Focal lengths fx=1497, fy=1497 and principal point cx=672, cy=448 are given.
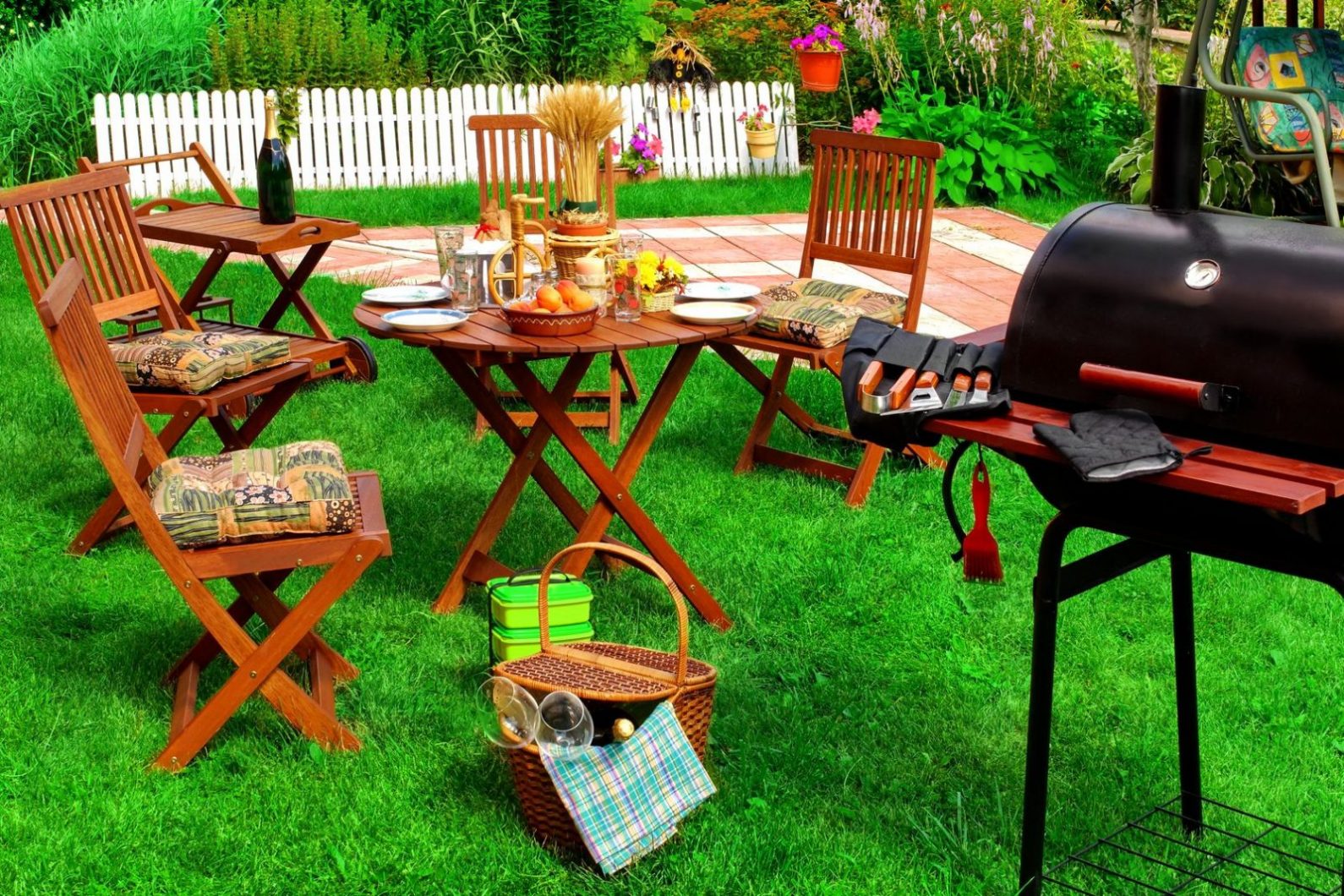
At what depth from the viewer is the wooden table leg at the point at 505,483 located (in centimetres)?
445

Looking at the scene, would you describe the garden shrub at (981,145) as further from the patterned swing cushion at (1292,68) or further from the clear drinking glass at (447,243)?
the clear drinking glass at (447,243)

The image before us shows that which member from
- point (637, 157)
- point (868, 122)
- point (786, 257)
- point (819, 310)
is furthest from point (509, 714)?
point (637, 157)

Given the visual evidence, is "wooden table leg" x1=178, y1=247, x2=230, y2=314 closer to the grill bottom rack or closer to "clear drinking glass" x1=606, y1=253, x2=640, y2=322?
"clear drinking glass" x1=606, y1=253, x2=640, y2=322

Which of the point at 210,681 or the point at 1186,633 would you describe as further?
the point at 210,681

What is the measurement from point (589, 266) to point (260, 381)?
125 cm

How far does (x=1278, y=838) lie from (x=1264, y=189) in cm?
656

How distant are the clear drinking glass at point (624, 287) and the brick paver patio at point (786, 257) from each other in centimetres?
312

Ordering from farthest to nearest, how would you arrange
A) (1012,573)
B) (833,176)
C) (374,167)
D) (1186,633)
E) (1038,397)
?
(374,167) → (833,176) → (1012,573) → (1186,633) → (1038,397)

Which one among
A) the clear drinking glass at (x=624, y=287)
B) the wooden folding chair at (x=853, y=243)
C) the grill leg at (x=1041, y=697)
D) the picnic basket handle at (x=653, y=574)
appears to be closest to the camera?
the grill leg at (x=1041, y=697)

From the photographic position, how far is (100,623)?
441 cm

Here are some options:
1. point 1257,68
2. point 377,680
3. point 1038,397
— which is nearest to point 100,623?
point 377,680

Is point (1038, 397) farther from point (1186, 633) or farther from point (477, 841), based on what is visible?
point (477, 841)

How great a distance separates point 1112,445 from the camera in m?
2.31

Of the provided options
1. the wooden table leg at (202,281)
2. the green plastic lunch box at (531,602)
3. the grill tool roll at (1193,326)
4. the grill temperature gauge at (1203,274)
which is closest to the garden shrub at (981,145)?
the wooden table leg at (202,281)
